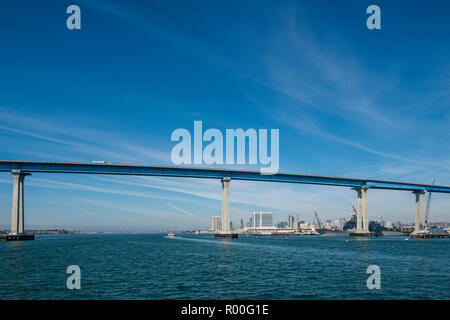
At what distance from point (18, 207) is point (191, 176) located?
69591mm

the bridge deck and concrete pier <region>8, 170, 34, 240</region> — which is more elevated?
the bridge deck

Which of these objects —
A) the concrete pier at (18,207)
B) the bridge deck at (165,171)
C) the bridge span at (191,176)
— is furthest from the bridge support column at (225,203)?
the concrete pier at (18,207)

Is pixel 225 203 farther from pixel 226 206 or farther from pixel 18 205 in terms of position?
pixel 18 205

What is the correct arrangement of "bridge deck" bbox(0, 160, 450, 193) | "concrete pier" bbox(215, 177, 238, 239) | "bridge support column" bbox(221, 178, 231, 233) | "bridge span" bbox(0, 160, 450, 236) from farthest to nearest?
1. "concrete pier" bbox(215, 177, 238, 239)
2. "bridge support column" bbox(221, 178, 231, 233)
3. "bridge deck" bbox(0, 160, 450, 193)
4. "bridge span" bbox(0, 160, 450, 236)

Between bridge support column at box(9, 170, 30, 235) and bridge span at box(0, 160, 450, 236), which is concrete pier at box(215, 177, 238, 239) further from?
bridge support column at box(9, 170, 30, 235)

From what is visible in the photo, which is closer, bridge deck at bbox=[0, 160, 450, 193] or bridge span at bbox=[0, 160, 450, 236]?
→ bridge span at bbox=[0, 160, 450, 236]

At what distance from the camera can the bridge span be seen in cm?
12725

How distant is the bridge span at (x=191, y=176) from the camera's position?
127250mm

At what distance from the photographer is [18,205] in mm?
125438

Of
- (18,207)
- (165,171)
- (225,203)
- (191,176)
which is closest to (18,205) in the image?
(18,207)

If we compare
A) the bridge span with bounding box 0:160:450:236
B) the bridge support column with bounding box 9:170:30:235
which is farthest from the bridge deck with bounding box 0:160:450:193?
the bridge support column with bounding box 9:170:30:235
